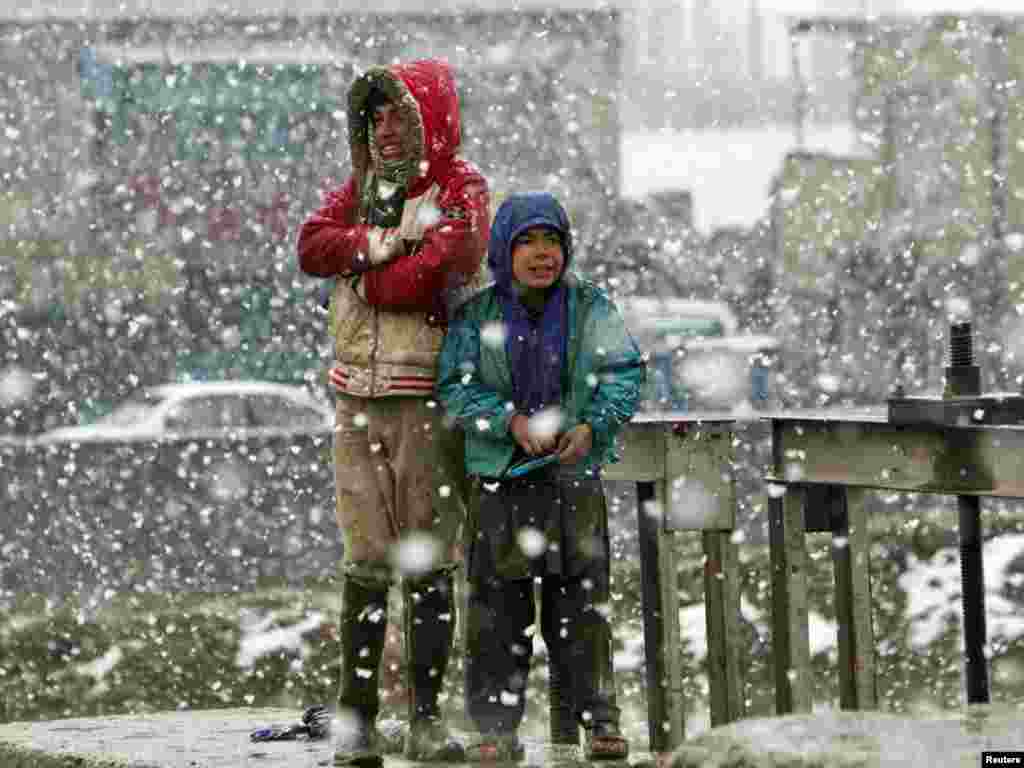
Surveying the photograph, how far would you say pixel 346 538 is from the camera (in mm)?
5148

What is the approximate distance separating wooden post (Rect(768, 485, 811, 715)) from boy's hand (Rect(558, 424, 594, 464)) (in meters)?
0.86

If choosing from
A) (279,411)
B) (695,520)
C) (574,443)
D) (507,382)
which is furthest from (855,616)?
(279,411)

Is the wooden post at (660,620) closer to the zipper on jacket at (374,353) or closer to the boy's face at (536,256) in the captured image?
the boy's face at (536,256)

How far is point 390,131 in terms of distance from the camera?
523 cm

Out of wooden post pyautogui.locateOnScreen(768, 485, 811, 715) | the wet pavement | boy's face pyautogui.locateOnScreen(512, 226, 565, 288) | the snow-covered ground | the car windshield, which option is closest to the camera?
boy's face pyautogui.locateOnScreen(512, 226, 565, 288)

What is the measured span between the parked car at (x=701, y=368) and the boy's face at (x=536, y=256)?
2259 cm

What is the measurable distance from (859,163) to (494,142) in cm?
637

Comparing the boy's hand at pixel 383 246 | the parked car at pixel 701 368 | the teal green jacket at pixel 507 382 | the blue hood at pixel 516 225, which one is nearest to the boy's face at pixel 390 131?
the boy's hand at pixel 383 246

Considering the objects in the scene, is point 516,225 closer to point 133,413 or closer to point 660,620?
point 660,620

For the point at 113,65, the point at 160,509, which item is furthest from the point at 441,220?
the point at 113,65

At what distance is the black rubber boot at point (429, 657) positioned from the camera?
5.16 metres

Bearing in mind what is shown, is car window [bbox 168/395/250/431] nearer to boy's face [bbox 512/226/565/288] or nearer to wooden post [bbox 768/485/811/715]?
wooden post [bbox 768/485/811/715]

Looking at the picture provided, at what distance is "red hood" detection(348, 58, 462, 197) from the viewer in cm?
520

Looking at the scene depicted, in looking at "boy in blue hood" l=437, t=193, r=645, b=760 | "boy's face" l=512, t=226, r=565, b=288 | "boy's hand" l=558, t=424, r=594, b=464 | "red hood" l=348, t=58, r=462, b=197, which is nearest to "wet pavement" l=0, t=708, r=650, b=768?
"boy in blue hood" l=437, t=193, r=645, b=760
